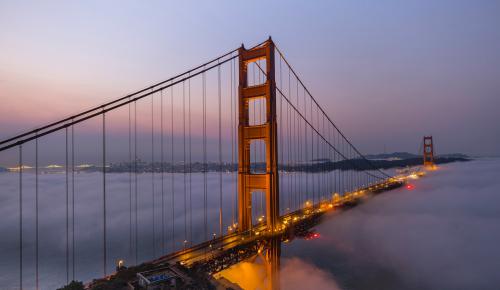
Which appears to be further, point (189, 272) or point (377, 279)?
point (377, 279)

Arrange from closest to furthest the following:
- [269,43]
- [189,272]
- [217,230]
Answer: [189,272]
[269,43]
[217,230]

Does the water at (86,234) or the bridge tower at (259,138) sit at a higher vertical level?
the bridge tower at (259,138)

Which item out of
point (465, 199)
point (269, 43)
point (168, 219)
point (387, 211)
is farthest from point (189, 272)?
point (465, 199)

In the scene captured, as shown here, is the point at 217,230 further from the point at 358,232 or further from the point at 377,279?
the point at 377,279

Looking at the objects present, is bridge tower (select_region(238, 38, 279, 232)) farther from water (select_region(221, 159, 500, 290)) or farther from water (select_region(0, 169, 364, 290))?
water (select_region(0, 169, 364, 290))

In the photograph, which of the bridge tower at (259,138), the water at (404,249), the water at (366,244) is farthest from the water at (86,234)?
the bridge tower at (259,138)

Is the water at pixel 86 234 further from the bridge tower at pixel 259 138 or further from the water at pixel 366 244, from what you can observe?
the bridge tower at pixel 259 138

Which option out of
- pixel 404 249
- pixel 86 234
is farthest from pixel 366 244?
pixel 86 234
